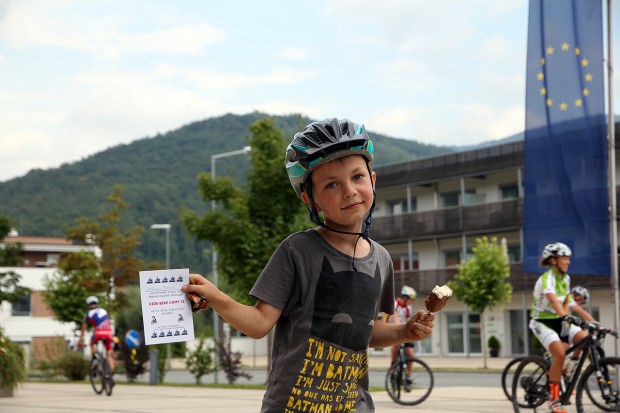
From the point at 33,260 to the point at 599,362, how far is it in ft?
248

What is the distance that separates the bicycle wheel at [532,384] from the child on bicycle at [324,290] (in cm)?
795

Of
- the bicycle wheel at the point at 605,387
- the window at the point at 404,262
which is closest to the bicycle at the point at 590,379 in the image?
the bicycle wheel at the point at 605,387

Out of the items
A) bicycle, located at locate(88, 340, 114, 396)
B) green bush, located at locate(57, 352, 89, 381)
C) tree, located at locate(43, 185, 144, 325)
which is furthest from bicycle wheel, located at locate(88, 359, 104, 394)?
tree, located at locate(43, 185, 144, 325)

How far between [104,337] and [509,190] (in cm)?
3839

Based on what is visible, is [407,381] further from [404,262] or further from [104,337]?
[404,262]

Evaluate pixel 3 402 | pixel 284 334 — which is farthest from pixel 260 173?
pixel 284 334

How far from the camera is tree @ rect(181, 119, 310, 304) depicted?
75.2 ft

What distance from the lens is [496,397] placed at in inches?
611

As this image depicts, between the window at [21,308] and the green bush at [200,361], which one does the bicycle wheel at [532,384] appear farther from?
the window at [21,308]

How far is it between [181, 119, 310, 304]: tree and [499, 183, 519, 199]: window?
3242cm

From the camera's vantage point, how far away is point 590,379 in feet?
34.8

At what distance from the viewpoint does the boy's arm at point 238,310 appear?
3.44m

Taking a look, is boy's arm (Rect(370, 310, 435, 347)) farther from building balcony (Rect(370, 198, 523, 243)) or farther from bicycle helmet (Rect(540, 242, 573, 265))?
building balcony (Rect(370, 198, 523, 243))

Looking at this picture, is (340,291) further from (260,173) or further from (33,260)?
(33,260)
